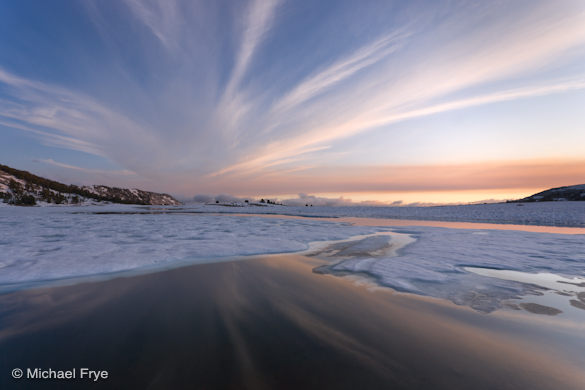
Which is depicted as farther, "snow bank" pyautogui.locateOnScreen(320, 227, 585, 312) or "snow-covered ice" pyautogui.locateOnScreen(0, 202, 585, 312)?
"snow-covered ice" pyautogui.locateOnScreen(0, 202, 585, 312)

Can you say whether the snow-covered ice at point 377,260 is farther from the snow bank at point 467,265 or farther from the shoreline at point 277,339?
the shoreline at point 277,339

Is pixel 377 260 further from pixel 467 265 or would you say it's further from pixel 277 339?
pixel 277 339

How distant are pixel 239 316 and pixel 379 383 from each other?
1653mm

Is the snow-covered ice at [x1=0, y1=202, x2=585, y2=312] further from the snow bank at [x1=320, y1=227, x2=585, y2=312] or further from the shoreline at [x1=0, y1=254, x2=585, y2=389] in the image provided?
the shoreline at [x1=0, y1=254, x2=585, y2=389]

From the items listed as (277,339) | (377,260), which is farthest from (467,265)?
(277,339)

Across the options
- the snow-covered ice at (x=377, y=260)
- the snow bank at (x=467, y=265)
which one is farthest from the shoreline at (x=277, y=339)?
the snow-covered ice at (x=377, y=260)

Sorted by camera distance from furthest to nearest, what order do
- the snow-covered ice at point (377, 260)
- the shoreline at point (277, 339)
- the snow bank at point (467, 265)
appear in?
the snow-covered ice at point (377, 260) < the snow bank at point (467, 265) < the shoreline at point (277, 339)

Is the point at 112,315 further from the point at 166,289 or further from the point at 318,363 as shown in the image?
the point at 318,363

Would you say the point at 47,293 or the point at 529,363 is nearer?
the point at 529,363

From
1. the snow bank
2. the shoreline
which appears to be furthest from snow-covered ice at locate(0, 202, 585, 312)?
the shoreline

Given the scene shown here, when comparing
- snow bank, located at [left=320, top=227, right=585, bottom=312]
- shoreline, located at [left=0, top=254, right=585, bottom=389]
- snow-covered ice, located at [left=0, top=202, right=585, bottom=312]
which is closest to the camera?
shoreline, located at [left=0, top=254, right=585, bottom=389]

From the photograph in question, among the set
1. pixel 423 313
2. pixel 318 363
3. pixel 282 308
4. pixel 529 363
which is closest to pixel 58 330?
pixel 282 308

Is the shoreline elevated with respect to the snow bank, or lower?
lower

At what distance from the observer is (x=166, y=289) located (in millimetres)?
3580
